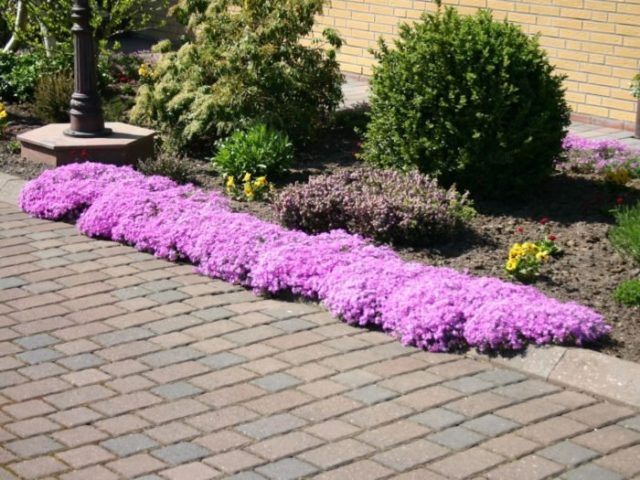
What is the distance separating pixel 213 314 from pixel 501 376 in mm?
1872

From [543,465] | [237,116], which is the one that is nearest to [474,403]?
[543,465]

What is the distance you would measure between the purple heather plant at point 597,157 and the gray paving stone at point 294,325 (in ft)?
10.2

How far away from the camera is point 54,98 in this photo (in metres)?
11.7

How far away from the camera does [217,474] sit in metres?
4.98

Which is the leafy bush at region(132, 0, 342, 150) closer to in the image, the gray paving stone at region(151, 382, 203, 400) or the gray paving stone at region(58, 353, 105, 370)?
the gray paving stone at region(58, 353, 105, 370)

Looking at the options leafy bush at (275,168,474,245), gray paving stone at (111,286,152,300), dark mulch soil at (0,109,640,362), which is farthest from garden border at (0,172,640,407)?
Result: gray paving stone at (111,286,152,300)

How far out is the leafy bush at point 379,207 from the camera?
767 centimetres

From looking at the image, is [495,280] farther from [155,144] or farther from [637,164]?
[155,144]

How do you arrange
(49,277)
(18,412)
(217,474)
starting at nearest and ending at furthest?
(217,474) < (18,412) < (49,277)

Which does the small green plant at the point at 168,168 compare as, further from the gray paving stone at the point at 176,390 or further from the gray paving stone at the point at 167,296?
the gray paving stone at the point at 176,390

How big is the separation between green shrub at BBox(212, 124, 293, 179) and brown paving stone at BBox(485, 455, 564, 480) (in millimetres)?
4660

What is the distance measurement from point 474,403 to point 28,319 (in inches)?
112

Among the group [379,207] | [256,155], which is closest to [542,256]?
[379,207]

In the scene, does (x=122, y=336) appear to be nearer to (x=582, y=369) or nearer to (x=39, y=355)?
(x=39, y=355)
